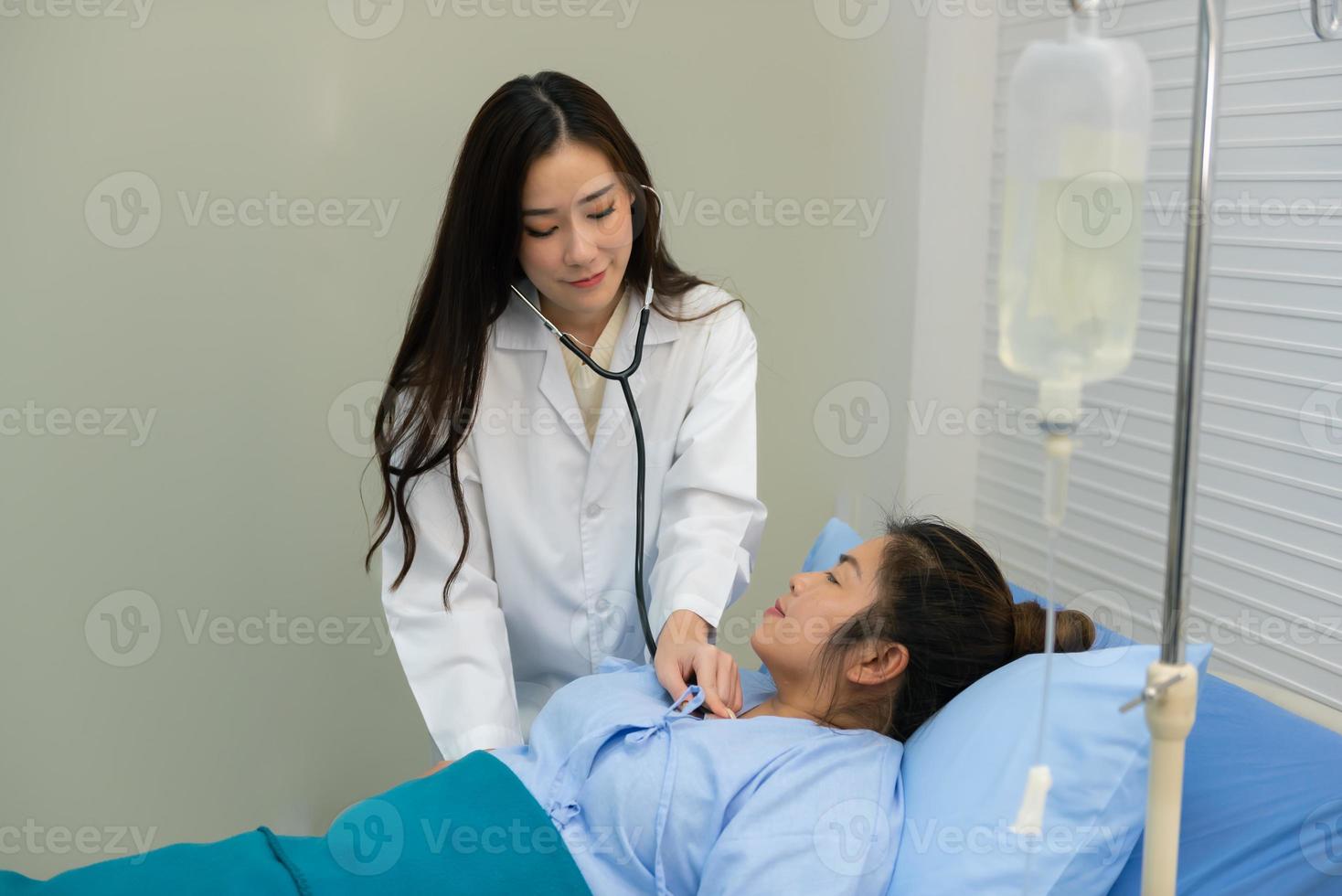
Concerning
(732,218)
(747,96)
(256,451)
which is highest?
(747,96)

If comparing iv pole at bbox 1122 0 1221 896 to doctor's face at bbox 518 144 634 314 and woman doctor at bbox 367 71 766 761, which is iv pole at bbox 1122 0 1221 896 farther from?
doctor's face at bbox 518 144 634 314

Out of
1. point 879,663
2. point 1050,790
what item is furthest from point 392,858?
point 1050,790

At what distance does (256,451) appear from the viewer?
241cm

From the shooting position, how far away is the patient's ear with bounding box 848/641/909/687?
1.56 metres

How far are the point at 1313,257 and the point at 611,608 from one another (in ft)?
3.84

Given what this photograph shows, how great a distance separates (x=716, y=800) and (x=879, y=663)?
0.94ft

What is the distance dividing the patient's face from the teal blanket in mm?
365

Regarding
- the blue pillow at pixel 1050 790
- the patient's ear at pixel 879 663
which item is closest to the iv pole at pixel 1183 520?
the blue pillow at pixel 1050 790

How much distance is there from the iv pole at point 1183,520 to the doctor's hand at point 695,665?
0.73 meters

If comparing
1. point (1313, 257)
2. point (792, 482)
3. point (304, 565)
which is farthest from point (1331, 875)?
point (304, 565)

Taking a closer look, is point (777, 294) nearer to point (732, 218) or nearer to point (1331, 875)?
point (732, 218)

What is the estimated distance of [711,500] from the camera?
5.99 ft

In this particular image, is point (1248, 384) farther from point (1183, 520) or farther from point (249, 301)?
point (249, 301)

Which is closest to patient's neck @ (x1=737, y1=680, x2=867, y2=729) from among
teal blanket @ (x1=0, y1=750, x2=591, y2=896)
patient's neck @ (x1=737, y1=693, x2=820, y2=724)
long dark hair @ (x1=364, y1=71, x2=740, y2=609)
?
patient's neck @ (x1=737, y1=693, x2=820, y2=724)
